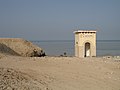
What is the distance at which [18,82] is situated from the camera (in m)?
→ 6.59

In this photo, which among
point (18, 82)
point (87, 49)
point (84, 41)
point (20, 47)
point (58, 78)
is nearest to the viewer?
point (18, 82)

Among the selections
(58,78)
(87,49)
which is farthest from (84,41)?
(58,78)

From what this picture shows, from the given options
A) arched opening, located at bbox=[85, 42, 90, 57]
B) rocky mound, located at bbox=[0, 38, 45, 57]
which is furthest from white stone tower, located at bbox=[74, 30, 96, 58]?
rocky mound, located at bbox=[0, 38, 45, 57]

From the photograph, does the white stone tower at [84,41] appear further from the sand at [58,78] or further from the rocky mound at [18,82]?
the rocky mound at [18,82]

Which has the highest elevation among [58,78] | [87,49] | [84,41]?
[84,41]

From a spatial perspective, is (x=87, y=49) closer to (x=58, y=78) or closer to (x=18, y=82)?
(x=58, y=78)

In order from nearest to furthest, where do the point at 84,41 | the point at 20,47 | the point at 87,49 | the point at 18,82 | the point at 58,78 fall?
the point at 18,82, the point at 58,78, the point at 20,47, the point at 84,41, the point at 87,49

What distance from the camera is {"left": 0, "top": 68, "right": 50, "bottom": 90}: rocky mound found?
6156 mm

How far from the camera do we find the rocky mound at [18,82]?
6156mm

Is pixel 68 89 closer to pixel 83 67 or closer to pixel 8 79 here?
pixel 8 79

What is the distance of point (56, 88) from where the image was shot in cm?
709

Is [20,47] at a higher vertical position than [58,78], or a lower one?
higher

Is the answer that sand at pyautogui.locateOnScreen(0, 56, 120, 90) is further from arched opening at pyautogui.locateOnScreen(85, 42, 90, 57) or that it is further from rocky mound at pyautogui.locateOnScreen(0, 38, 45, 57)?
arched opening at pyautogui.locateOnScreen(85, 42, 90, 57)

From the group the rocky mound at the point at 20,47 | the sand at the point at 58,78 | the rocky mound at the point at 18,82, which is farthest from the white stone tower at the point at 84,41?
the rocky mound at the point at 18,82
